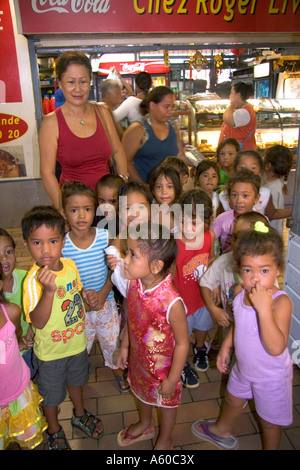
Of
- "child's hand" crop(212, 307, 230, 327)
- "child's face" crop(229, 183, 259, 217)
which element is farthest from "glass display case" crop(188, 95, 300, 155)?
"child's hand" crop(212, 307, 230, 327)

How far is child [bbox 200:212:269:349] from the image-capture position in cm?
204

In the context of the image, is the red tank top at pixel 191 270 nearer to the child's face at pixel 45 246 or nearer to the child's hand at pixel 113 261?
the child's hand at pixel 113 261

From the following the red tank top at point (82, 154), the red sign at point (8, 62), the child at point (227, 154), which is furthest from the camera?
the red sign at point (8, 62)

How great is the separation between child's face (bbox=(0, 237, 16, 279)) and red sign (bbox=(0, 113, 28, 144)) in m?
3.57

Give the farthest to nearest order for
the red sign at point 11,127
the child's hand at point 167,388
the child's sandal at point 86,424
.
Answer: the red sign at point 11,127
the child's sandal at point 86,424
the child's hand at point 167,388

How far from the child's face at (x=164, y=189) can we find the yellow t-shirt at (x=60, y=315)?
3.19ft

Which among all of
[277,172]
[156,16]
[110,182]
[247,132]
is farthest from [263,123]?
[110,182]

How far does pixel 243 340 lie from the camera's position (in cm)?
164

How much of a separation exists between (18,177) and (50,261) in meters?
3.98

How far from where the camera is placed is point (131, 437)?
198 centimetres

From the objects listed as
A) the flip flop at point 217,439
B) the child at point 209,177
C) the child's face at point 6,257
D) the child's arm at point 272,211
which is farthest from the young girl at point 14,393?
the child's arm at point 272,211

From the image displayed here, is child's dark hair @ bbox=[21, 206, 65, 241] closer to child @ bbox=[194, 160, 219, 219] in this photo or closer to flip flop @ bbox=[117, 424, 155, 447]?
flip flop @ bbox=[117, 424, 155, 447]

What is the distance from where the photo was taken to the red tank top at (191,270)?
88.0 inches

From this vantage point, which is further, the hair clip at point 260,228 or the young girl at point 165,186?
the young girl at point 165,186
